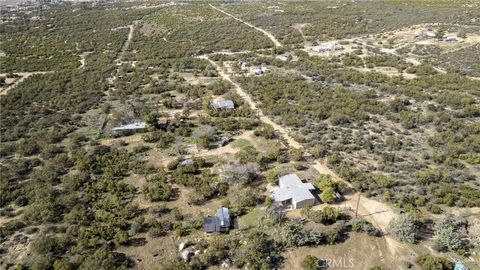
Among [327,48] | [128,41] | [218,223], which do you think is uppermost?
[128,41]

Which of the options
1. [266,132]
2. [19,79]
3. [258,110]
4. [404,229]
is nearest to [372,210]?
[404,229]

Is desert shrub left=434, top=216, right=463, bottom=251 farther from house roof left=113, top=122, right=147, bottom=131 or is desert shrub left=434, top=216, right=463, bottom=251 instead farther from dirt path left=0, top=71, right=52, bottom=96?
dirt path left=0, top=71, right=52, bottom=96

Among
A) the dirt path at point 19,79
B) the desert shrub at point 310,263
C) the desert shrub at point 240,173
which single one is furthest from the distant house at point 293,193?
the dirt path at point 19,79

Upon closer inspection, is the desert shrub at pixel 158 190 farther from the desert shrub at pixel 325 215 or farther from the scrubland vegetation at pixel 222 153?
the desert shrub at pixel 325 215

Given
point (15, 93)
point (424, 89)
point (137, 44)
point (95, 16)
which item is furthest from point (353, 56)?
point (95, 16)

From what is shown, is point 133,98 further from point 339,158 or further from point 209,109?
point 339,158

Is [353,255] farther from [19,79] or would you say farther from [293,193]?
[19,79]
